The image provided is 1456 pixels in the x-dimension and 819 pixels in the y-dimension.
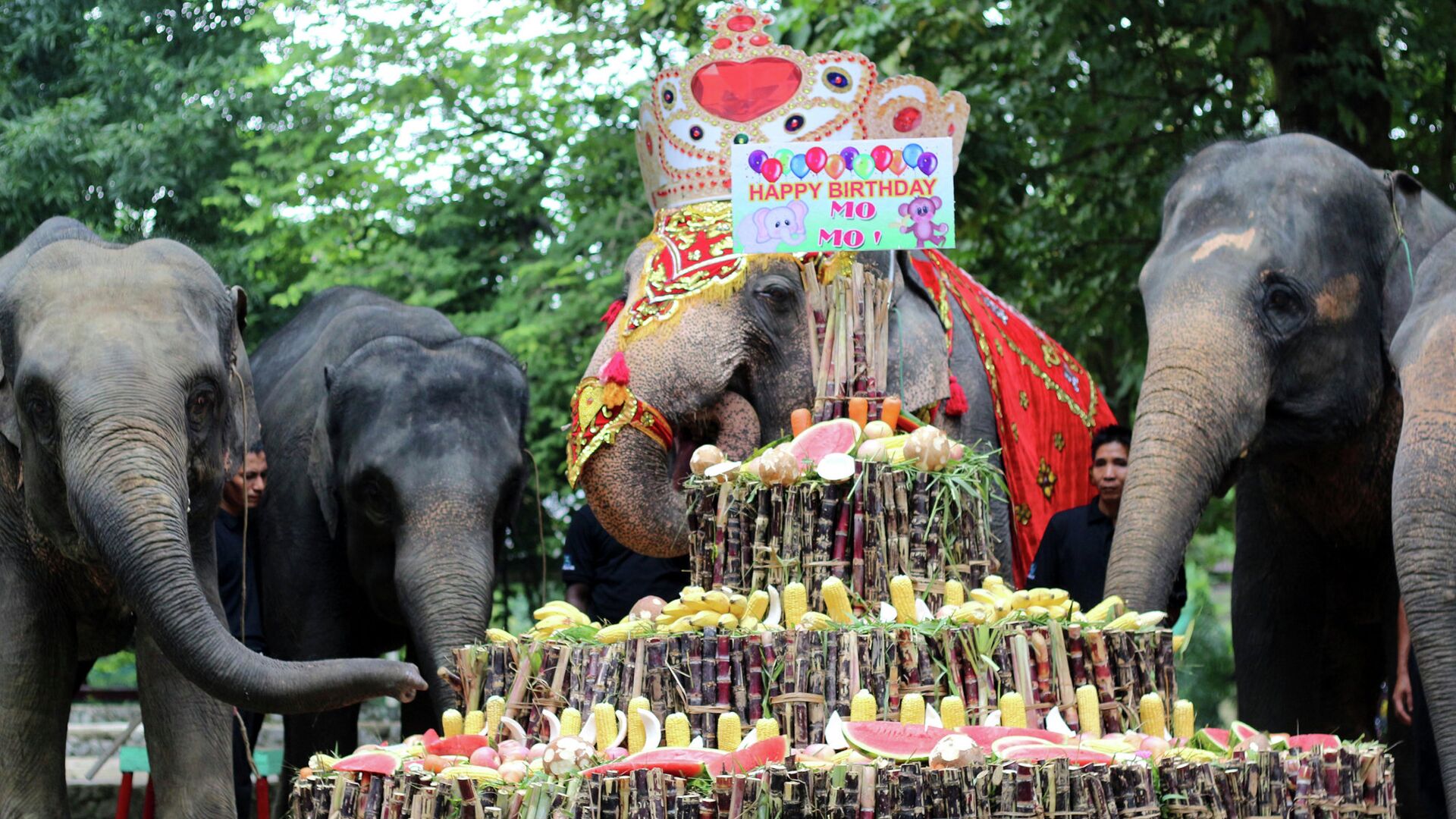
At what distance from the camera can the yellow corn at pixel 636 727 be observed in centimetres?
433

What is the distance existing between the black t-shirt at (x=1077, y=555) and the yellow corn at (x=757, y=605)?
2.67m

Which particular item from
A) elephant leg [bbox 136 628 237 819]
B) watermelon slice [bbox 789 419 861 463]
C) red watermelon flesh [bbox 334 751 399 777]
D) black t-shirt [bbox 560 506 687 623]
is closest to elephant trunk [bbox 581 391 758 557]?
black t-shirt [bbox 560 506 687 623]

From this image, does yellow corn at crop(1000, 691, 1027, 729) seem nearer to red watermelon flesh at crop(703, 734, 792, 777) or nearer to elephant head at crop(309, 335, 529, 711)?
red watermelon flesh at crop(703, 734, 792, 777)

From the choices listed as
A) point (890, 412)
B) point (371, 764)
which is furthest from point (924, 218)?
point (371, 764)

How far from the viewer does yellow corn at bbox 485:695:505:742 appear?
15.2ft

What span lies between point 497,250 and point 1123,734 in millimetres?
9419

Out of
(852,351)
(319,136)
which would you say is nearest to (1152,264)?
(852,351)

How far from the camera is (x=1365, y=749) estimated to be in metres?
4.41

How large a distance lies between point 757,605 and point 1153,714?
863 millimetres

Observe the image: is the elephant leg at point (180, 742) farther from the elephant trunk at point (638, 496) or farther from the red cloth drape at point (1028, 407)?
the red cloth drape at point (1028, 407)

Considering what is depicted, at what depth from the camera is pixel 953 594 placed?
4.71 m

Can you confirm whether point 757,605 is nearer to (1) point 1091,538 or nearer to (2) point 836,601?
(2) point 836,601

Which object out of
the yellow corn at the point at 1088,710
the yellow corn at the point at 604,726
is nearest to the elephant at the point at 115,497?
the yellow corn at the point at 604,726

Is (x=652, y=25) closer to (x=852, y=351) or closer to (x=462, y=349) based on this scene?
(x=462, y=349)
